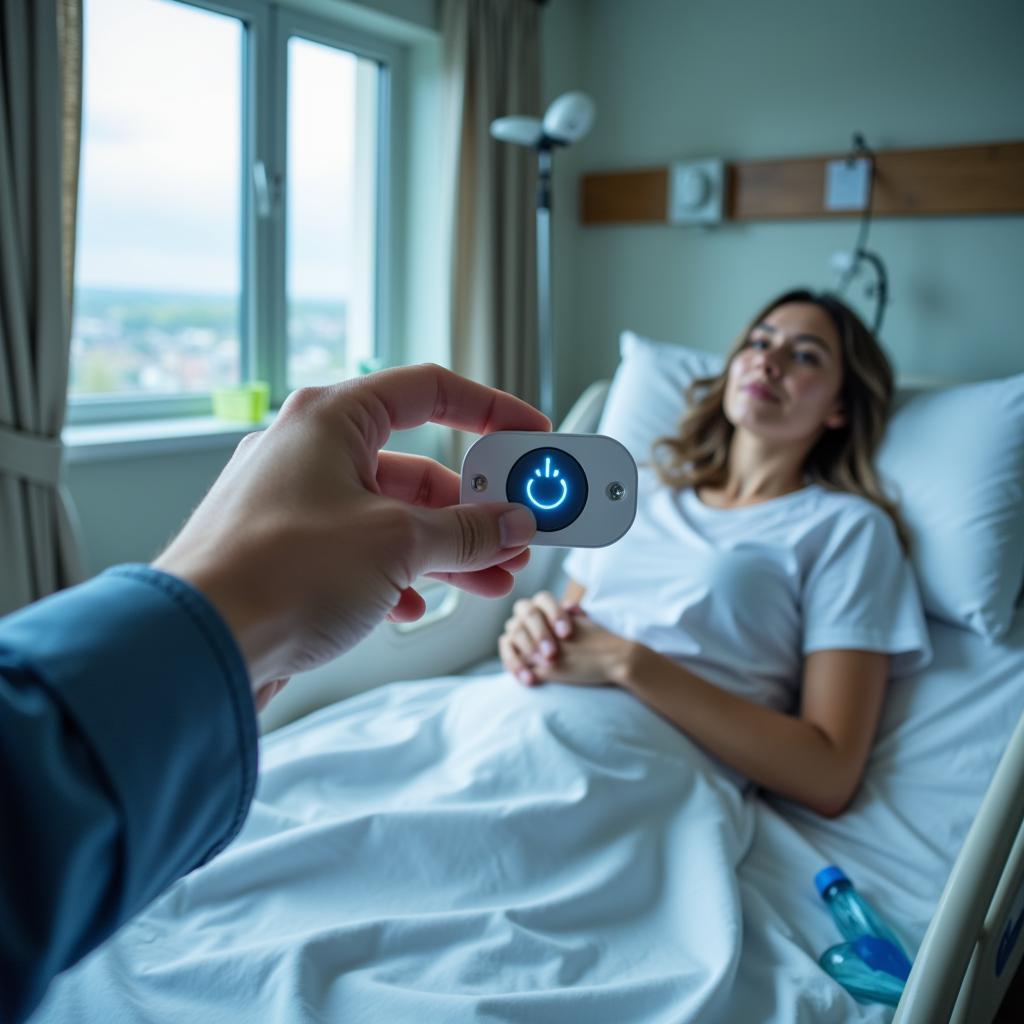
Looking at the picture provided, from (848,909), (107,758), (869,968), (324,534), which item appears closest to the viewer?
(107,758)

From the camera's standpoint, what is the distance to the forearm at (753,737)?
1335 millimetres

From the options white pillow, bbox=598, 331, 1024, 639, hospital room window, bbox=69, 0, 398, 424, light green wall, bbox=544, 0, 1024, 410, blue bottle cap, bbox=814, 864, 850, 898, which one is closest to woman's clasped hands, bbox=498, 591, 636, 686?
blue bottle cap, bbox=814, 864, 850, 898

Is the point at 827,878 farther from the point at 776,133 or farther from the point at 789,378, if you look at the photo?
the point at 776,133

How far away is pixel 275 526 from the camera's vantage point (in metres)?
0.47

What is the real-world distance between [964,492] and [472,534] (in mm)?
1316

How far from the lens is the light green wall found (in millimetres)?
2453

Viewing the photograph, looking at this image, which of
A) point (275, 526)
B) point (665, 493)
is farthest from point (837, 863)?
point (275, 526)

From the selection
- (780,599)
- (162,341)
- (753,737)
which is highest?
(162,341)

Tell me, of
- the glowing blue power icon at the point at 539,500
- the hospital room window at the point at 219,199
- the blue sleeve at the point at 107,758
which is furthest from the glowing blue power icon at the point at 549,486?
the hospital room window at the point at 219,199

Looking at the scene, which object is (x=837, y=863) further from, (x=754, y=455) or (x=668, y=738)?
(x=754, y=455)

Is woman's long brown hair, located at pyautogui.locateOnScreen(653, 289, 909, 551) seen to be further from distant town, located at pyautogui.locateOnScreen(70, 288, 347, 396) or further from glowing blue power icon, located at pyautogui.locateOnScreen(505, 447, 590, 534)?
distant town, located at pyautogui.locateOnScreen(70, 288, 347, 396)

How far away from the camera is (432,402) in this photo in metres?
0.68

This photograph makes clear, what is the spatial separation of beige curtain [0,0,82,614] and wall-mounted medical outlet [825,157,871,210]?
191cm

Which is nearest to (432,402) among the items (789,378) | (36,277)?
(789,378)
